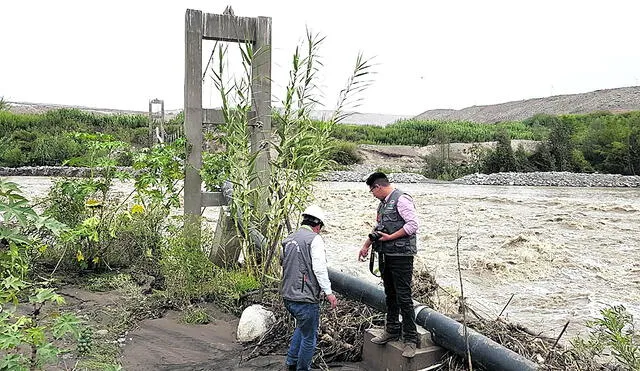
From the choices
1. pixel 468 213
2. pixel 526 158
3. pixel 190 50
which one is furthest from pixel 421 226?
pixel 526 158

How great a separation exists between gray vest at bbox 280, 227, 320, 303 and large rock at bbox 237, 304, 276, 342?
98 centimetres

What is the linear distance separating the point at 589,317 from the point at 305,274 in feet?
15.7

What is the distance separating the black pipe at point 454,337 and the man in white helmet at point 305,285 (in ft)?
2.52

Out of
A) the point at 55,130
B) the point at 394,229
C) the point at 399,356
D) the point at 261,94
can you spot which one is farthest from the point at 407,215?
the point at 55,130

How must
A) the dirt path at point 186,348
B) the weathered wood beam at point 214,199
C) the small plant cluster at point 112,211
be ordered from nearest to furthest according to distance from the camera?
the dirt path at point 186,348
the small plant cluster at point 112,211
the weathered wood beam at point 214,199

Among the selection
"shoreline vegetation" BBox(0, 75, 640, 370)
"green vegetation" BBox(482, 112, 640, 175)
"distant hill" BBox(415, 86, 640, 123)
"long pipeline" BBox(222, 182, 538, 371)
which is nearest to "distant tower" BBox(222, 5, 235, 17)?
"shoreline vegetation" BBox(0, 75, 640, 370)

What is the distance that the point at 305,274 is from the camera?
543cm

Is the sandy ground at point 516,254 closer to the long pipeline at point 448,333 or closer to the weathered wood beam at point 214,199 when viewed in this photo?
the long pipeline at point 448,333

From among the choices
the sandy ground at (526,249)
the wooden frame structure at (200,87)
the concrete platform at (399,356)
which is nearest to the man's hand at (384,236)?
the concrete platform at (399,356)

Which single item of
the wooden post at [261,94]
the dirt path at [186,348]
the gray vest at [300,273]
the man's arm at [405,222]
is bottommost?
the dirt path at [186,348]

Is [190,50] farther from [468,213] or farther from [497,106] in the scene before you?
[497,106]

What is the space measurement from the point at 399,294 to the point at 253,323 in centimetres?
165

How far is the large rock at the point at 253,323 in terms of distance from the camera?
247 inches

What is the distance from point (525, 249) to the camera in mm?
13234
